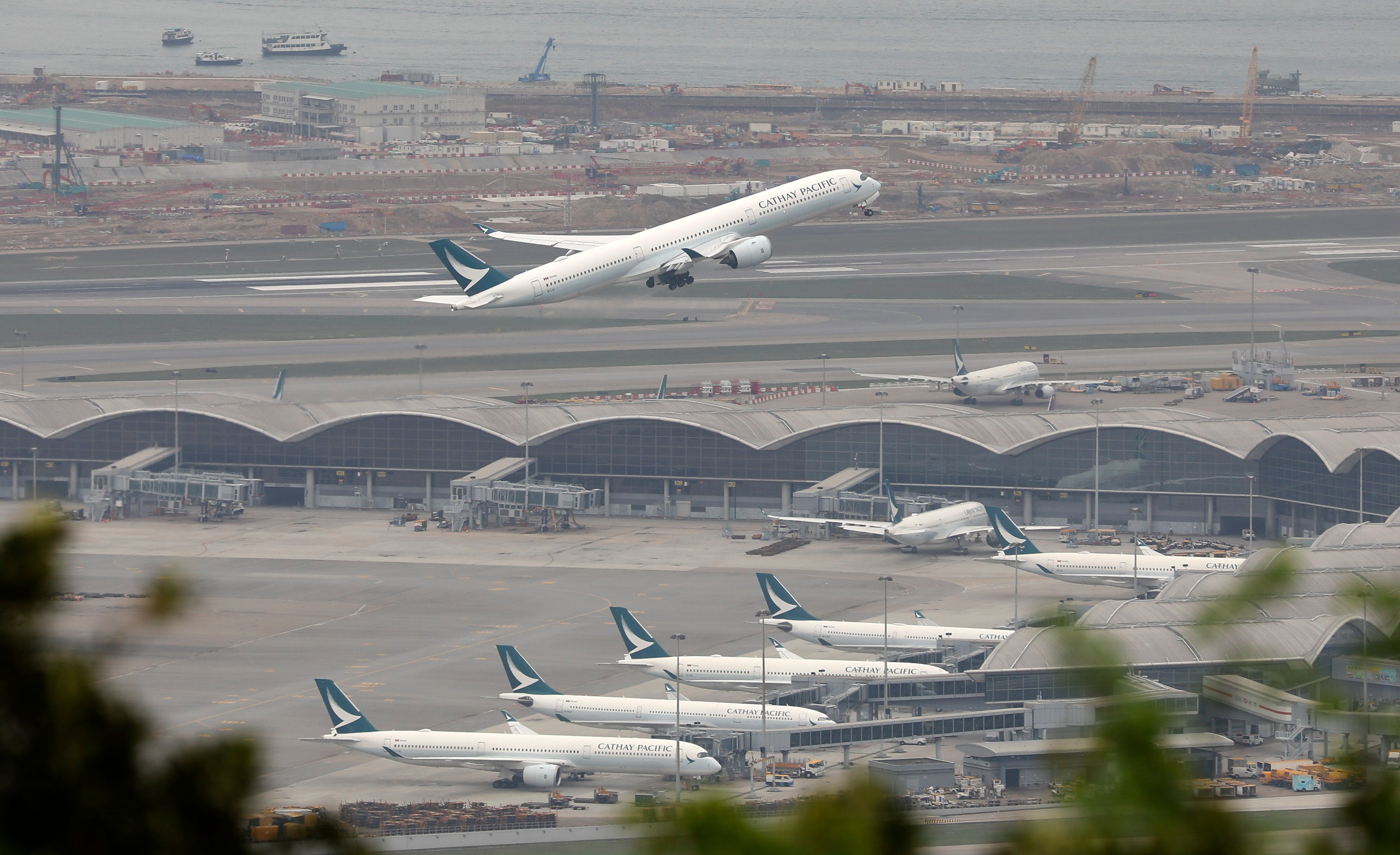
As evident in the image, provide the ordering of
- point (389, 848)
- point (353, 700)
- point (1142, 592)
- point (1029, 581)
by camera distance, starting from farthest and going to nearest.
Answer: point (1029, 581) → point (1142, 592) → point (353, 700) → point (389, 848)

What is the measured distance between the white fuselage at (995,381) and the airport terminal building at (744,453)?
19.6ft

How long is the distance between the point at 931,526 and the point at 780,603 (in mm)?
29346

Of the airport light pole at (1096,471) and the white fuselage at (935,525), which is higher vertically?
the airport light pole at (1096,471)

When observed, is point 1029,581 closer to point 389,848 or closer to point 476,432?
point 476,432

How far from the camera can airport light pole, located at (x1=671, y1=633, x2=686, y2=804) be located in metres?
78.1

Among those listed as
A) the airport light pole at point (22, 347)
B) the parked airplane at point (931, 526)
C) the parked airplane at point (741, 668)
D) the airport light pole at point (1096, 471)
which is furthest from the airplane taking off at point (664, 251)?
the airport light pole at point (22, 347)

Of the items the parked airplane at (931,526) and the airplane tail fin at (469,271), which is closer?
the airplane tail fin at (469,271)

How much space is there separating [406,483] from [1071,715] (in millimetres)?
81566

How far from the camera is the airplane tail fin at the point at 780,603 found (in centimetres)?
10238

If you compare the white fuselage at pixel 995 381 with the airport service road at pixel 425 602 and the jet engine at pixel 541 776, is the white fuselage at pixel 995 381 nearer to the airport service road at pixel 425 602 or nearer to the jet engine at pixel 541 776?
the airport service road at pixel 425 602

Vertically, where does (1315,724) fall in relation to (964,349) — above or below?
below

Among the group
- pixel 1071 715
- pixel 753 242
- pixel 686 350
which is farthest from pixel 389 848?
pixel 686 350

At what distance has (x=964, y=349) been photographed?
184 m

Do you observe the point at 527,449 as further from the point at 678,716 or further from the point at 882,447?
the point at 678,716
